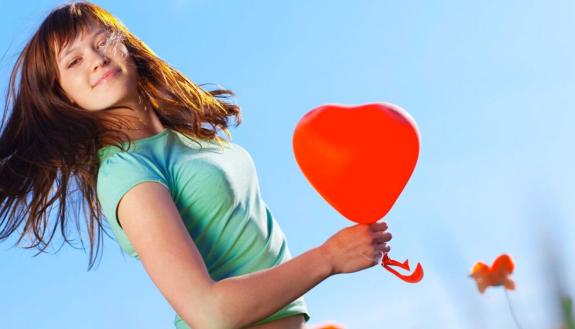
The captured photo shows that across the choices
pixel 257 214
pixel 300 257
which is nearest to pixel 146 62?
pixel 257 214

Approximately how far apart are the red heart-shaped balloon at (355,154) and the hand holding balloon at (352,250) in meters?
0.15

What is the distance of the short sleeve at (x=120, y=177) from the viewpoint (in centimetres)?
184

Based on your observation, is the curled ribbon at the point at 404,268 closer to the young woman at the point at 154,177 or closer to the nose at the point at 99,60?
the young woman at the point at 154,177

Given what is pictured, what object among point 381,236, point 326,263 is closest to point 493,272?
point 381,236

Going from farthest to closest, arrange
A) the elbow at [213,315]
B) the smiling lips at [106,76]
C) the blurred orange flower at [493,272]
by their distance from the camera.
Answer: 1. the blurred orange flower at [493,272]
2. the smiling lips at [106,76]
3. the elbow at [213,315]

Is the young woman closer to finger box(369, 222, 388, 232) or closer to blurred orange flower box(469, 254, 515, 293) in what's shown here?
finger box(369, 222, 388, 232)

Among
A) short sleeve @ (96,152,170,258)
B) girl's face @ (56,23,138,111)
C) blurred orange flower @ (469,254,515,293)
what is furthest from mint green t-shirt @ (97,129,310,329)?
blurred orange flower @ (469,254,515,293)

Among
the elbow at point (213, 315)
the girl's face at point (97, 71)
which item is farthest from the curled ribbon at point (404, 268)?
the girl's face at point (97, 71)

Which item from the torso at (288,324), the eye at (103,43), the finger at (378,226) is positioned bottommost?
the torso at (288,324)

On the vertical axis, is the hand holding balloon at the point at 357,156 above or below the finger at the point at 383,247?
above

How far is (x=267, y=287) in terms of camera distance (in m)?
1.69

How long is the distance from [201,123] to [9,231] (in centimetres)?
72

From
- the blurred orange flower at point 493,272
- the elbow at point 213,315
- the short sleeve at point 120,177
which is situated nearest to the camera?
the elbow at point 213,315

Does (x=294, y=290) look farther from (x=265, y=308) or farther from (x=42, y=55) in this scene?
(x=42, y=55)
